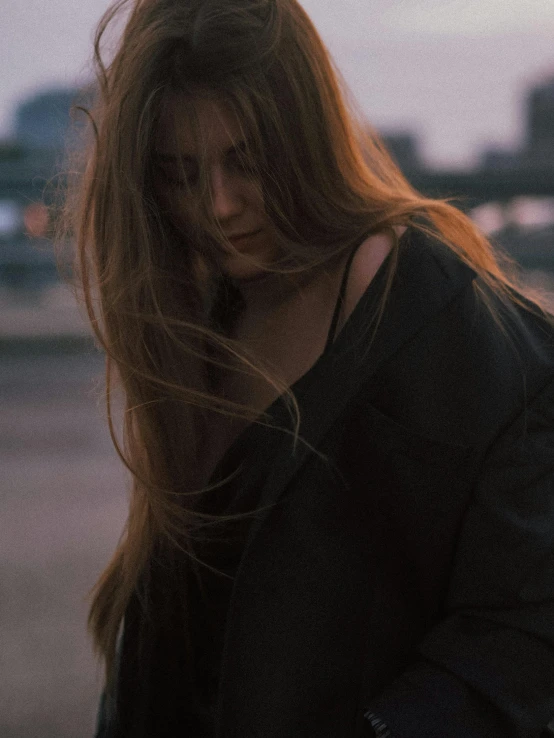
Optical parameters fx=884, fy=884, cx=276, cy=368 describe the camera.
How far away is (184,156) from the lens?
111 cm

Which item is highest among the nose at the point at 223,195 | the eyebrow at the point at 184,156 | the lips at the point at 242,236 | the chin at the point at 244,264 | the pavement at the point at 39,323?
the eyebrow at the point at 184,156

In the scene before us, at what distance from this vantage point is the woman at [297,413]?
3.06ft

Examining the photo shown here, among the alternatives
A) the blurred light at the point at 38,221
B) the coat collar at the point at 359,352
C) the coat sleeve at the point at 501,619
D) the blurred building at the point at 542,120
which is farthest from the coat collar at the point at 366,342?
the blurred building at the point at 542,120

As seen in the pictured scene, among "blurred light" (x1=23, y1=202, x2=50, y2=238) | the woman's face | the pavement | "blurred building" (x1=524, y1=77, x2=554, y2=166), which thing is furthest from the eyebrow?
"blurred building" (x1=524, y1=77, x2=554, y2=166)

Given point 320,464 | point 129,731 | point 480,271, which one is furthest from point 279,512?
point 129,731

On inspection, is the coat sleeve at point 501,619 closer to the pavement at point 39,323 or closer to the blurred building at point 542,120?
the pavement at point 39,323

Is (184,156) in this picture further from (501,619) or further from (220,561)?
(501,619)

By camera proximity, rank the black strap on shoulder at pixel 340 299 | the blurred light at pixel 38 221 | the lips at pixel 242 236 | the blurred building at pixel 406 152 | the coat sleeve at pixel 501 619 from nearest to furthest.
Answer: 1. the coat sleeve at pixel 501 619
2. the black strap on shoulder at pixel 340 299
3. the lips at pixel 242 236
4. the blurred light at pixel 38 221
5. the blurred building at pixel 406 152

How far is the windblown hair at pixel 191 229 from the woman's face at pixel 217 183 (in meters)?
0.02

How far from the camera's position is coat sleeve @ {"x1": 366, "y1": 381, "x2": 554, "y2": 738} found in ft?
2.98

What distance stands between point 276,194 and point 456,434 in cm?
37

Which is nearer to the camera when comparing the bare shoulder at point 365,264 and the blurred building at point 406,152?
the bare shoulder at point 365,264

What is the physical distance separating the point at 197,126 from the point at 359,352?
0.35m

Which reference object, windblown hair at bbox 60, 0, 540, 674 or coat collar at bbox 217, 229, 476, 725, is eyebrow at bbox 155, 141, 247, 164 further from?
coat collar at bbox 217, 229, 476, 725
